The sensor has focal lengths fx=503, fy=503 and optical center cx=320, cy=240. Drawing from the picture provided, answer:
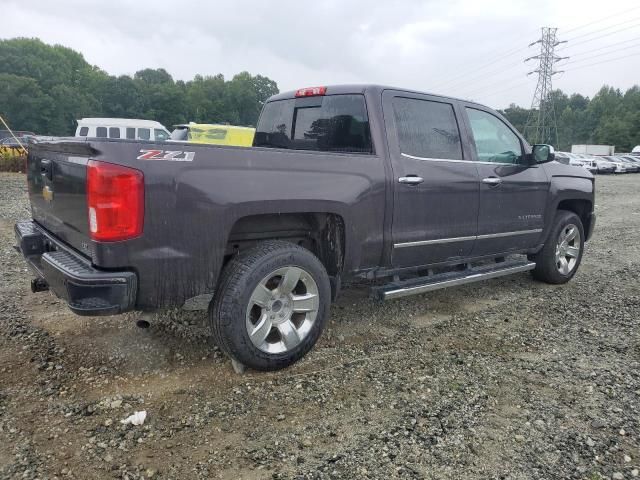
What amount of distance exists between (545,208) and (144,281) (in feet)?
13.5

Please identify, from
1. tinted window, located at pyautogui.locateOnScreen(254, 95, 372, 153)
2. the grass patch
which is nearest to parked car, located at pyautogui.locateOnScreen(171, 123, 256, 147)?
the grass patch

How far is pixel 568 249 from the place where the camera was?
564cm

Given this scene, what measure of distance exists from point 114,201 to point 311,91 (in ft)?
7.33

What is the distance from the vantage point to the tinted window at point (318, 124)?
3.86m

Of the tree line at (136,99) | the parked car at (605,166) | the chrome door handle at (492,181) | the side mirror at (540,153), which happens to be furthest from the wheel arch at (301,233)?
the tree line at (136,99)

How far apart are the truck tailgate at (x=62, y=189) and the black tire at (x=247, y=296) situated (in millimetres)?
817

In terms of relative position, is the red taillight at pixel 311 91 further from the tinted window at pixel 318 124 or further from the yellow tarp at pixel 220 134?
the yellow tarp at pixel 220 134

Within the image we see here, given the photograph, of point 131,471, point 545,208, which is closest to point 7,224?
point 131,471

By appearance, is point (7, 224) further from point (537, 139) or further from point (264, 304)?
point (537, 139)

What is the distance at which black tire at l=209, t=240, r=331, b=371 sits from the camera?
300cm

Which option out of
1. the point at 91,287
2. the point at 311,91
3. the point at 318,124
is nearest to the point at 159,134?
the point at 311,91

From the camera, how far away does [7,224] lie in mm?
8039

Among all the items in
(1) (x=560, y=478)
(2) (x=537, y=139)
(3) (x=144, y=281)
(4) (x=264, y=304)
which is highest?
(2) (x=537, y=139)

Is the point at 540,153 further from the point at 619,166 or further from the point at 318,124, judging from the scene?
the point at 619,166
